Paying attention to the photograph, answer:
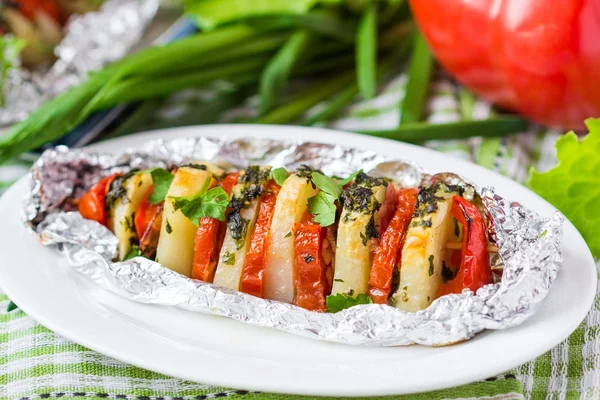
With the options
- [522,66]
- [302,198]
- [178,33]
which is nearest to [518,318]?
[302,198]

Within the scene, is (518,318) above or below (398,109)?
below

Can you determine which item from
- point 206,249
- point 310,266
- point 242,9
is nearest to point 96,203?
point 206,249

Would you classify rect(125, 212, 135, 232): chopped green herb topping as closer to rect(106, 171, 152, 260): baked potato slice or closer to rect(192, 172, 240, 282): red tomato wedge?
rect(106, 171, 152, 260): baked potato slice

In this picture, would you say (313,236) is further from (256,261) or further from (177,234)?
(177,234)

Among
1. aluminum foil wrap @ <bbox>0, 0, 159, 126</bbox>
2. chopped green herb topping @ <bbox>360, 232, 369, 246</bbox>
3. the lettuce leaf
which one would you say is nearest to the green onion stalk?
the lettuce leaf

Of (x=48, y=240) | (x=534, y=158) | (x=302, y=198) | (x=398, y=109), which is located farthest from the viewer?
(x=398, y=109)

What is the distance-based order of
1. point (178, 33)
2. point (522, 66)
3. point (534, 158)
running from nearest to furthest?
point (522, 66), point (534, 158), point (178, 33)

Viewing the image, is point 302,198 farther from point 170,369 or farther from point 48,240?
point 48,240
